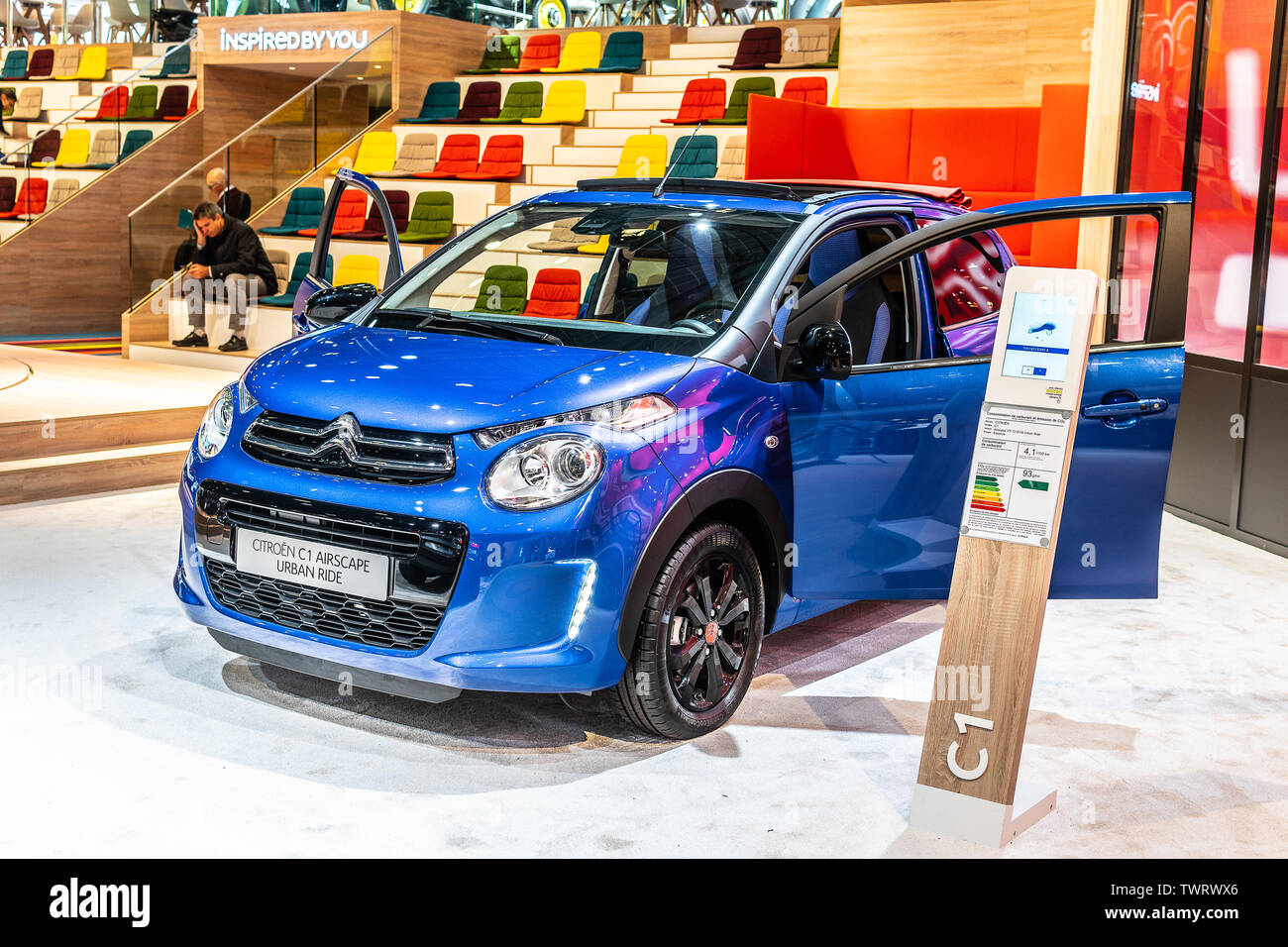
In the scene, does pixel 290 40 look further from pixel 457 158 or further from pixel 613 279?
pixel 613 279

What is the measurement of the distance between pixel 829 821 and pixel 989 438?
1.00 metres

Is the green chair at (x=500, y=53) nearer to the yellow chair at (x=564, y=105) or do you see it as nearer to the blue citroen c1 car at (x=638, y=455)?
the yellow chair at (x=564, y=105)

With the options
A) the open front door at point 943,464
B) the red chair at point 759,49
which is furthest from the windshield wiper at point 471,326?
the red chair at point 759,49

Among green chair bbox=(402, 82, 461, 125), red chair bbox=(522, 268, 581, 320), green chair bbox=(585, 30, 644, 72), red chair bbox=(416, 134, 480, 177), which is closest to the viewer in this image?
red chair bbox=(522, 268, 581, 320)

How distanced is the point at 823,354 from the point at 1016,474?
776 mm

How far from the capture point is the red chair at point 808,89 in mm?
12570

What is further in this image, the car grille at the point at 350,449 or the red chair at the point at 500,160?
the red chair at the point at 500,160

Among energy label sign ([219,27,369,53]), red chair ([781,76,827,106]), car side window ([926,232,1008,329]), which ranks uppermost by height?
energy label sign ([219,27,369,53])

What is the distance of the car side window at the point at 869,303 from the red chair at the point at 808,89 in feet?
28.2

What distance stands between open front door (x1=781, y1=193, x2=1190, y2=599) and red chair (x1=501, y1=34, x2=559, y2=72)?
12179mm

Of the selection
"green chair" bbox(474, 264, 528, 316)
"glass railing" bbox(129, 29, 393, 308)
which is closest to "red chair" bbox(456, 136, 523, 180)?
"glass railing" bbox(129, 29, 393, 308)

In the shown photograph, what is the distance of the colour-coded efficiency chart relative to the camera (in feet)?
10.6

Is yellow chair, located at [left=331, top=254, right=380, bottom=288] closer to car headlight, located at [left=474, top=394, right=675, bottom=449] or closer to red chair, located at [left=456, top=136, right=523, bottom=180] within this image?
red chair, located at [left=456, top=136, right=523, bottom=180]

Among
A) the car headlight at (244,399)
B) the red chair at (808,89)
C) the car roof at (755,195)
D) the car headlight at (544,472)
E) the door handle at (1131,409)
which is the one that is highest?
the red chair at (808,89)
